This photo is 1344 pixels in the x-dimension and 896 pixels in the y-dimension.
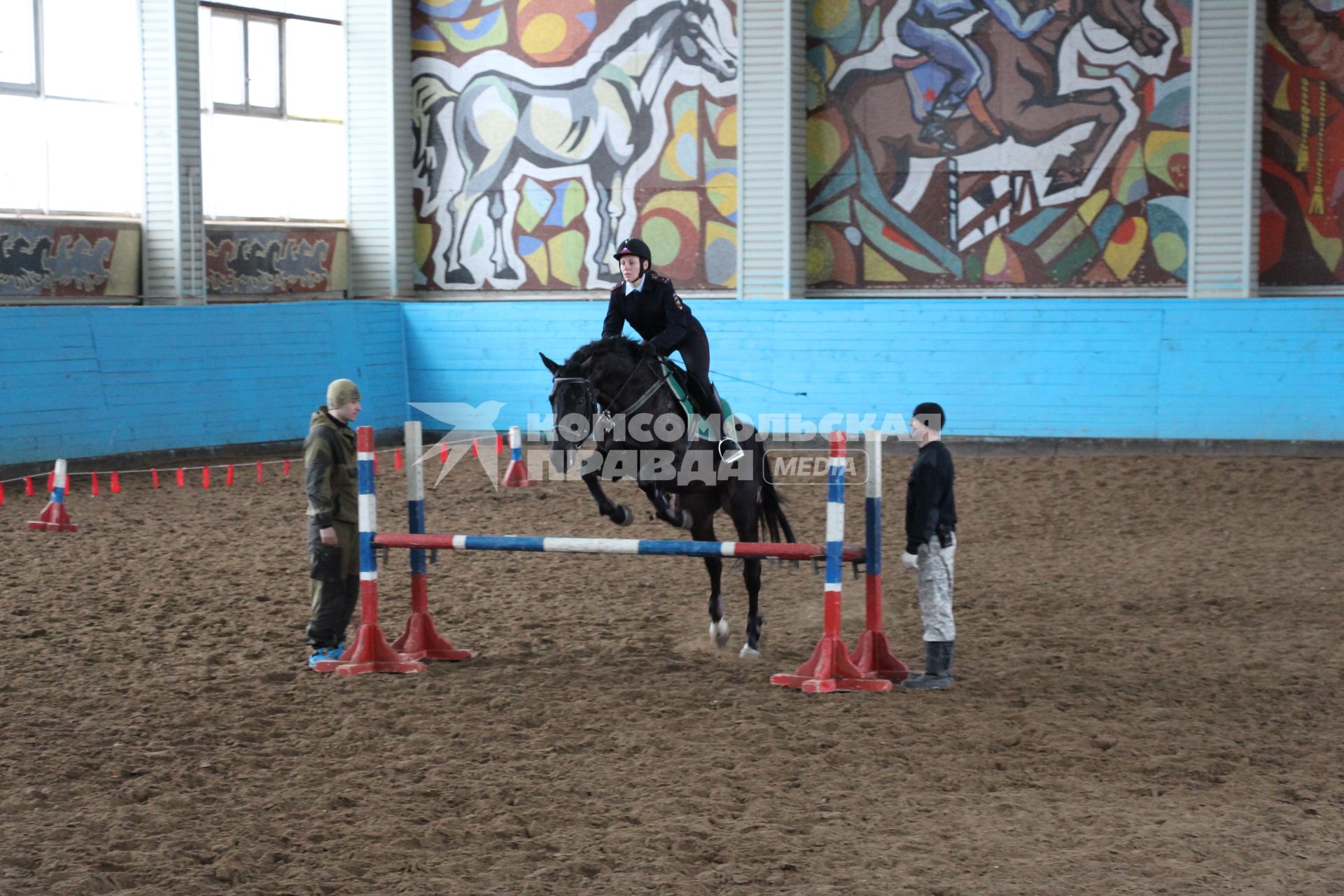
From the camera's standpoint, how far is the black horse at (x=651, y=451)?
300 inches

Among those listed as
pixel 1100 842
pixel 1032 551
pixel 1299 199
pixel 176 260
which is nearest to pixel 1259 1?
pixel 1299 199

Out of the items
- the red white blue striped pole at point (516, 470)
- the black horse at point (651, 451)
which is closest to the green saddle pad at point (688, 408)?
the black horse at point (651, 451)

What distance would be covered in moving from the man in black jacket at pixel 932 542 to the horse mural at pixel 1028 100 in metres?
11.5

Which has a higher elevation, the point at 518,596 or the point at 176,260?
the point at 176,260

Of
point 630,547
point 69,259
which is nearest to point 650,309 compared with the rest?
point 630,547

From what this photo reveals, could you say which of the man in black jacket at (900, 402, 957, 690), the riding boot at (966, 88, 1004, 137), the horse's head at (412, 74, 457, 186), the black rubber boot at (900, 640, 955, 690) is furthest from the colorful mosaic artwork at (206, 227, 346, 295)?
the black rubber boot at (900, 640, 955, 690)

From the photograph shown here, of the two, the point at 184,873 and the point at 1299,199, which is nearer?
the point at 184,873

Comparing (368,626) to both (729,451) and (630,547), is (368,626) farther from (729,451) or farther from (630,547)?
(729,451)

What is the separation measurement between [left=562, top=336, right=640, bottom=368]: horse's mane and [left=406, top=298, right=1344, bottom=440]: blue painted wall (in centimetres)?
985

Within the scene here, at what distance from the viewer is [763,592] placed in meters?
10.5

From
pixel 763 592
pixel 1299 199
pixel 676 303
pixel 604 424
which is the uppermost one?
pixel 1299 199

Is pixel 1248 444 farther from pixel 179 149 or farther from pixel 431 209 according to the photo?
pixel 179 149

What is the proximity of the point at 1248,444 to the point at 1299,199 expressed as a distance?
11.2 feet

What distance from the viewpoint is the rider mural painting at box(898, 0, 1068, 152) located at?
59.4 feet
